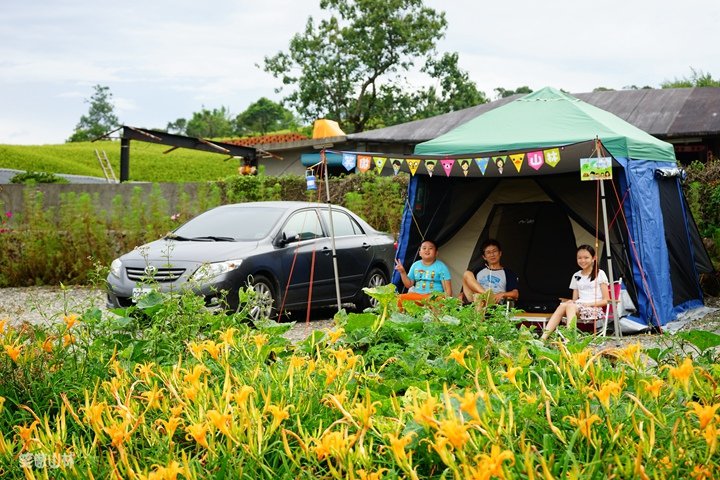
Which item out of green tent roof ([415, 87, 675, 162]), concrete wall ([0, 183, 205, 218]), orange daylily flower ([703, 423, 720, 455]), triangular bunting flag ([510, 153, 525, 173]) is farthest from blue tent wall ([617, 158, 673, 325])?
concrete wall ([0, 183, 205, 218])

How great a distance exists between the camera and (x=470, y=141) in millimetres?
9992

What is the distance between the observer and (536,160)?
8.92m

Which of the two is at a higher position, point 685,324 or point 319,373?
point 319,373

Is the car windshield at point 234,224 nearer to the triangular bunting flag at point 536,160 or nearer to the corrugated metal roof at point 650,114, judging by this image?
the triangular bunting flag at point 536,160

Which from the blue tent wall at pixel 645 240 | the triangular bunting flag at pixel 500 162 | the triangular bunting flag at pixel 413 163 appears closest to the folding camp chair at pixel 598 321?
the blue tent wall at pixel 645 240

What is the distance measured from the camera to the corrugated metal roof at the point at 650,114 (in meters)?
23.5

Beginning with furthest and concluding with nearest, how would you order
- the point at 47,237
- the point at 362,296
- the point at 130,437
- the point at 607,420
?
1. the point at 47,237
2. the point at 362,296
3. the point at 130,437
4. the point at 607,420

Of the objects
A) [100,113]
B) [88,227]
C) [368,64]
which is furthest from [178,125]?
[88,227]

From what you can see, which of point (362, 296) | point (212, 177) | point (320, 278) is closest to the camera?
point (320, 278)

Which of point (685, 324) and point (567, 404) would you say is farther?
point (685, 324)

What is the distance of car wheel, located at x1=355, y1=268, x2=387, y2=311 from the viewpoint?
1200 centimetres

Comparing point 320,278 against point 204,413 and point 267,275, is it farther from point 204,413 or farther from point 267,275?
point 204,413

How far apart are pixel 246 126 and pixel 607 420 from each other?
3169 inches

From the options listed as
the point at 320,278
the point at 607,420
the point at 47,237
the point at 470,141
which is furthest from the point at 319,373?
the point at 47,237
